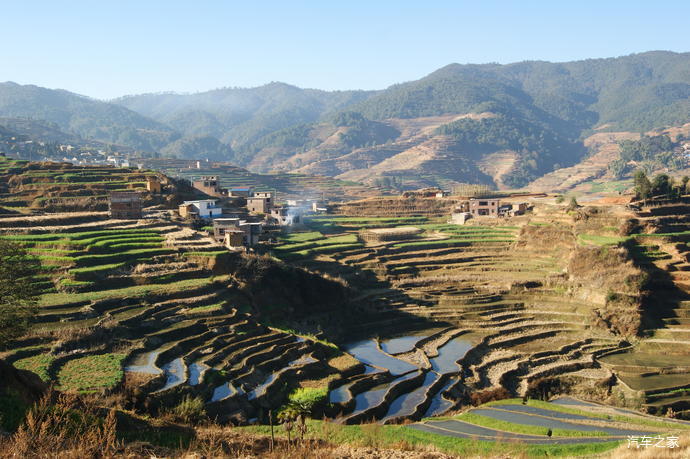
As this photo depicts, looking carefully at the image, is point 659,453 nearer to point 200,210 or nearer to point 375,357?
point 375,357

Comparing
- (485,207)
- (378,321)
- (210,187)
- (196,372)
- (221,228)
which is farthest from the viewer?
(210,187)

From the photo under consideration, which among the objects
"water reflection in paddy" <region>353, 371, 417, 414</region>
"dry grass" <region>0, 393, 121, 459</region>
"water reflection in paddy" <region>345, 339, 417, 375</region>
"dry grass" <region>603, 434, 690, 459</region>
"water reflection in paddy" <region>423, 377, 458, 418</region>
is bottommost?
"water reflection in paddy" <region>423, 377, 458, 418</region>

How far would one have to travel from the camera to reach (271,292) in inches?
1158

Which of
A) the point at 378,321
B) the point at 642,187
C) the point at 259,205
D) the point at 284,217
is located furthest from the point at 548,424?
the point at 259,205

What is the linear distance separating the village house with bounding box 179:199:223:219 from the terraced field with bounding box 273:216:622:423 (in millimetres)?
5874

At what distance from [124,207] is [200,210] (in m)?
5.27

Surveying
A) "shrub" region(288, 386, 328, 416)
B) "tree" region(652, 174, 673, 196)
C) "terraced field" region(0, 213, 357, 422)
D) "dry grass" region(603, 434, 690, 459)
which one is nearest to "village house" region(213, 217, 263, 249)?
"terraced field" region(0, 213, 357, 422)

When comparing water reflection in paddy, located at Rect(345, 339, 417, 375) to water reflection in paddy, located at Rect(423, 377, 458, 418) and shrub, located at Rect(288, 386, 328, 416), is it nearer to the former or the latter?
water reflection in paddy, located at Rect(423, 377, 458, 418)

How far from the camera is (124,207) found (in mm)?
38375

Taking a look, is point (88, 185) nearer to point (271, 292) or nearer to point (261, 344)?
point (271, 292)

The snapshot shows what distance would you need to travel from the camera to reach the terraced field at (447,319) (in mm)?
22641

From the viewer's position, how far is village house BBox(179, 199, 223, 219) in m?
40.5

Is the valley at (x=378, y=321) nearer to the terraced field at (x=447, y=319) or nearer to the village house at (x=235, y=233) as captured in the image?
the terraced field at (x=447, y=319)

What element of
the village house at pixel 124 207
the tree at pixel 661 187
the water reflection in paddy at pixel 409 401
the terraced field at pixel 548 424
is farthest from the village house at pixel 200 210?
the tree at pixel 661 187
